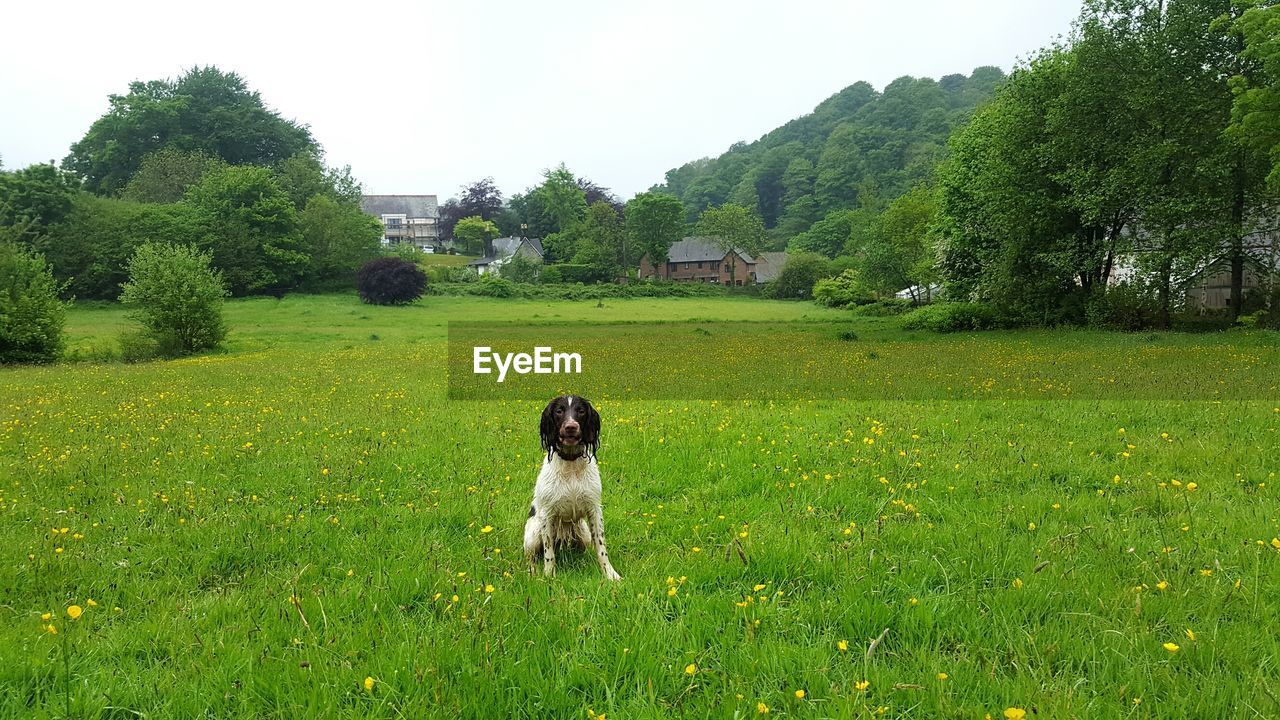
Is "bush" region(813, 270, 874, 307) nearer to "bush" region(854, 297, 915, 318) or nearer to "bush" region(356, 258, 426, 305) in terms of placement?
"bush" region(854, 297, 915, 318)

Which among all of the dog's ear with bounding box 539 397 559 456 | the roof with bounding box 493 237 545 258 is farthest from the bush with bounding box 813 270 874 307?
the dog's ear with bounding box 539 397 559 456

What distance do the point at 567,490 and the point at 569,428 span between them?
526mm

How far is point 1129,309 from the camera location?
2608 centimetres

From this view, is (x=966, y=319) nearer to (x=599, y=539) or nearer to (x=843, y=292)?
(x=599, y=539)

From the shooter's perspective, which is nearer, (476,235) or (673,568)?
(673,568)

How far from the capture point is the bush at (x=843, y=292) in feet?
210

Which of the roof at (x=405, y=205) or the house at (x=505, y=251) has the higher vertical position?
the roof at (x=405, y=205)

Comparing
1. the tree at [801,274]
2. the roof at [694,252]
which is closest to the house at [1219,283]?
the tree at [801,274]

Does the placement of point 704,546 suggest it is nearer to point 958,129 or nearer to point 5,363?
point 5,363

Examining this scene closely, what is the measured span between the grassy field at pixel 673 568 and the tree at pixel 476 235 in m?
115

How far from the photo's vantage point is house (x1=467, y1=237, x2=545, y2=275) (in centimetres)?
10288

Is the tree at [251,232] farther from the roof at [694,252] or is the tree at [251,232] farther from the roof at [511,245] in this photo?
the roof at [694,252]

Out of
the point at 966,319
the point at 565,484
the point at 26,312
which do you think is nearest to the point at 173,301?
the point at 26,312

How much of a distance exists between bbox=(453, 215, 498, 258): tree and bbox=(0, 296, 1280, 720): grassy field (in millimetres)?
115274
